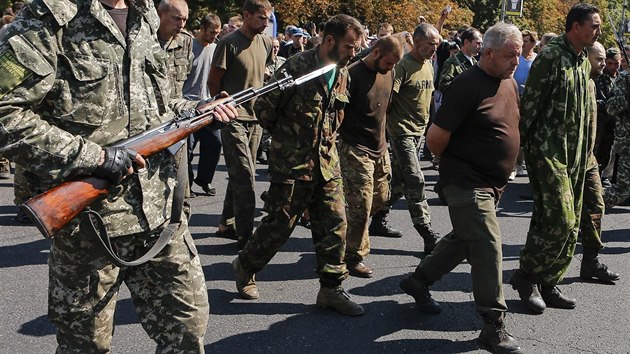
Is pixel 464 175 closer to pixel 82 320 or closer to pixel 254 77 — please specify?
pixel 82 320

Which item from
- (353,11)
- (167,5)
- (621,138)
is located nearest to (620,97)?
(621,138)

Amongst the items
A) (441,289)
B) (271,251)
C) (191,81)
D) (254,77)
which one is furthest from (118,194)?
(191,81)

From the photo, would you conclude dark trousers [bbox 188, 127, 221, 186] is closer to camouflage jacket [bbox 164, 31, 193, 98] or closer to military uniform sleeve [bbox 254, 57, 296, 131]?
camouflage jacket [bbox 164, 31, 193, 98]

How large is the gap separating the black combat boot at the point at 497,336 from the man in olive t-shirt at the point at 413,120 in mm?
2132

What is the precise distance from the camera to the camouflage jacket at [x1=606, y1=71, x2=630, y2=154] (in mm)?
7414

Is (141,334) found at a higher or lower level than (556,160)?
lower

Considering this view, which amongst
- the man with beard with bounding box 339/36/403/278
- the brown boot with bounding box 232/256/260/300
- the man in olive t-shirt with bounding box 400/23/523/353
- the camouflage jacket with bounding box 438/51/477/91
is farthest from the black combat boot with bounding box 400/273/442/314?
the camouflage jacket with bounding box 438/51/477/91

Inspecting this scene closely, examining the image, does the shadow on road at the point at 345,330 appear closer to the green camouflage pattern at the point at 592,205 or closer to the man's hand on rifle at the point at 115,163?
the green camouflage pattern at the point at 592,205

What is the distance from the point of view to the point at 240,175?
6.18 meters

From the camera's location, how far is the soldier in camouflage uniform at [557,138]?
4699mm

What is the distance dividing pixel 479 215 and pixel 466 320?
949mm

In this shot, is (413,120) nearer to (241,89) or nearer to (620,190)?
(241,89)

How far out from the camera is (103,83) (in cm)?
272

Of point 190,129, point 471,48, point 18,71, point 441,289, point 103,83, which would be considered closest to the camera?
point 18,71
